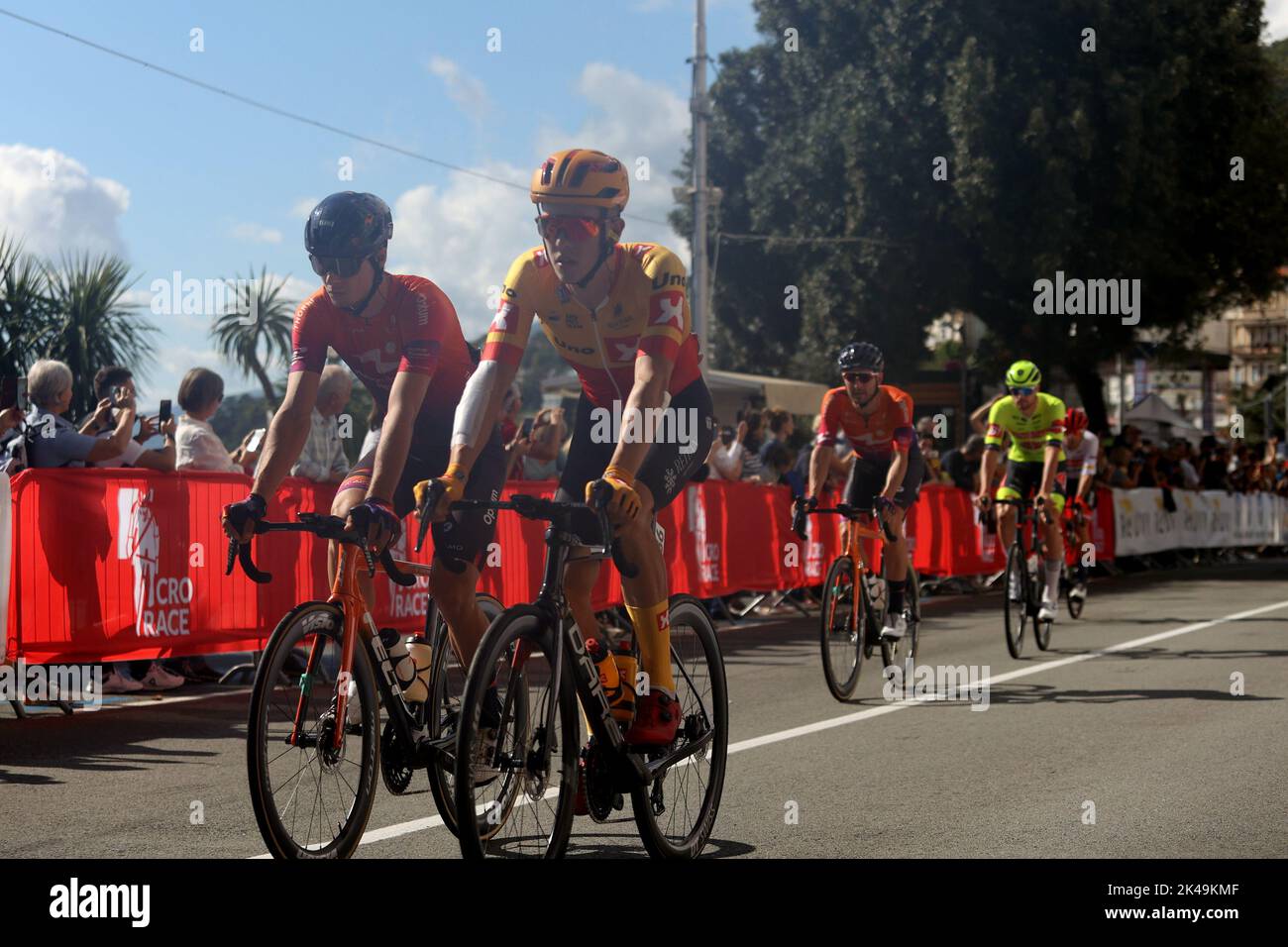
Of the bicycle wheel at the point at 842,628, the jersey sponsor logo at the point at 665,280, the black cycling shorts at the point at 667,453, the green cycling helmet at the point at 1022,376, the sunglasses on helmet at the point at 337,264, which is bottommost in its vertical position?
the bicycle wheel at the point at 842,628

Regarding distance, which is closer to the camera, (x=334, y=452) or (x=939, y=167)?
(x=334, y=452)

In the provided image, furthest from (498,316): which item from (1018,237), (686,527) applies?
(1018,237)

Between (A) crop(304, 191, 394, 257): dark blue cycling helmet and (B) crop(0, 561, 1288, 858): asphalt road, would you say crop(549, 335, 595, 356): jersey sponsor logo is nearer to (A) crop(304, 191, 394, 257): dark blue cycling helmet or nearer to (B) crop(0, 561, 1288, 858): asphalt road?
(A) crop(304, 191, 394, 257): dark blue cycling helmet

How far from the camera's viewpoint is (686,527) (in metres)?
15.1

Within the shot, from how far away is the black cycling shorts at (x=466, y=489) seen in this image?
5535 mm

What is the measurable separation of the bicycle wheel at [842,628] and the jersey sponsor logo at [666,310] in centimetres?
487

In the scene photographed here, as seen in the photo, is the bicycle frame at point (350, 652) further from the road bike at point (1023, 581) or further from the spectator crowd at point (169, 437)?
the road bike at point (1023, 581)

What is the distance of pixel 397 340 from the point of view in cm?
579

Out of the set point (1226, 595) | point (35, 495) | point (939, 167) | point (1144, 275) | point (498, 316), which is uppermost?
point (939, 167)

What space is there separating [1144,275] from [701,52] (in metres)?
10.5

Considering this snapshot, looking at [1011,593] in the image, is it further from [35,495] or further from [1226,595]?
[1226,595]

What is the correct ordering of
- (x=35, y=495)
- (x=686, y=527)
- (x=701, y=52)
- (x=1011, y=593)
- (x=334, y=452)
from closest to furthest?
1. (x=35, y=495)
2. (x=334, y=452)
3. (x=1011, y=593)
4. (x=686, y=527)
5. (x=701, y=52)

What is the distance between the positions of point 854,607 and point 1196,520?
19.9 metres

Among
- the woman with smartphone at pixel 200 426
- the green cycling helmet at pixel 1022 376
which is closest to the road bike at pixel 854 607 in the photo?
the green cycling helmet at pixel 1022 376
